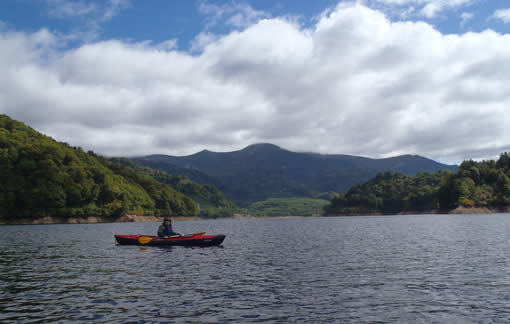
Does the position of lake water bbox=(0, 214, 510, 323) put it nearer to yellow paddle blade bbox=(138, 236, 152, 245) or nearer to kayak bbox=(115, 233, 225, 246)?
kayak bbox=(115, 233, 225, 246)

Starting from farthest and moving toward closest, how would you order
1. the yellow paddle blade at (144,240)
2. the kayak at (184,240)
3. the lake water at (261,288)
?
the yellow paddle blade at (144,240) < the kayak at (184,240) < the lake water at (261,288)

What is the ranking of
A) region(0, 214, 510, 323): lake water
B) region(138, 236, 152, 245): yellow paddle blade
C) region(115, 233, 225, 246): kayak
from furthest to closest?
region(138, 236, 152, 245): yellow paddle blade
region(115, 233, 225, 246): kayak
region(0, 214, 510, 323): lake water

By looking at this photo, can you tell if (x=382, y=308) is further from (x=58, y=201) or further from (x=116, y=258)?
(x=58, y=201)

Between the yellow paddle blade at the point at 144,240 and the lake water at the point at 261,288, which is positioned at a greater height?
the yellow paddle blade at the point at 144,240

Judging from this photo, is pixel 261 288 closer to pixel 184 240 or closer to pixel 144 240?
pixel 184 240

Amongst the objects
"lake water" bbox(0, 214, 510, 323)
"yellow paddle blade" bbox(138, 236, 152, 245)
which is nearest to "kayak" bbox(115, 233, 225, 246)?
"yellow paddle blade" bbox(138, 236, 152, 245)

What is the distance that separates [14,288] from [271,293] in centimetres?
1980

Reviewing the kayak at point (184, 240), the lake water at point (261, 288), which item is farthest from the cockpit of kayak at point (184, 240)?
the lake water at point (261, 288)

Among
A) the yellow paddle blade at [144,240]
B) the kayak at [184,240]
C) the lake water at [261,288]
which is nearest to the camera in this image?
the lake water at [261,288]

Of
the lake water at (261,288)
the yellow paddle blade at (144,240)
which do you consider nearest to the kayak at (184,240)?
the yellow paddle blade at (144,240)

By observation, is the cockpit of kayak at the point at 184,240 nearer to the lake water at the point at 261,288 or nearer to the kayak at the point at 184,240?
the kayak at the point at 184,240

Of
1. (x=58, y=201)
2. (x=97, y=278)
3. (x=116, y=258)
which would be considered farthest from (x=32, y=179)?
(x=97, y=278)

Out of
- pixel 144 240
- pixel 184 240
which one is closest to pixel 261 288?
pixel 184 240

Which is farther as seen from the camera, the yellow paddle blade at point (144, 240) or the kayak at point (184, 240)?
the yellow paddle blade at point (144, 240)
